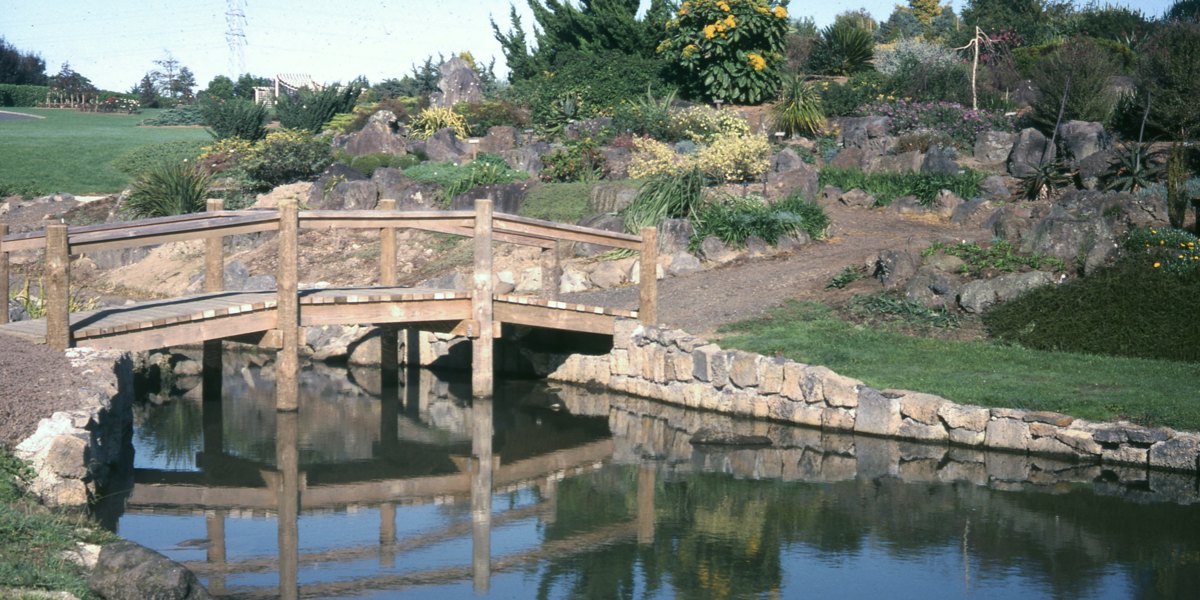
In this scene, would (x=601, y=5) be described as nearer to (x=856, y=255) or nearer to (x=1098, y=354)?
(x=856, y=255)

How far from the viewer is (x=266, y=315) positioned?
14.0m

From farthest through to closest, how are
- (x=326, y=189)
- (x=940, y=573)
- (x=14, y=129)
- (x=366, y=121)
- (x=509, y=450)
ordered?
(x=14, y=129) → (x=366, y=121) → (x=326, y=189) → (x=509, y=450) → (x=940, y=573)

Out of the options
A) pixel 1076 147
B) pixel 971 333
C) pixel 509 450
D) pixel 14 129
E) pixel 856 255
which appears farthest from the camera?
pixel 14 129

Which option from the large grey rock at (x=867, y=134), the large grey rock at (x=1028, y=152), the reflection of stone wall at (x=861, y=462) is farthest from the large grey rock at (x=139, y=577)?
the large grey rock at (x=867, y=134)

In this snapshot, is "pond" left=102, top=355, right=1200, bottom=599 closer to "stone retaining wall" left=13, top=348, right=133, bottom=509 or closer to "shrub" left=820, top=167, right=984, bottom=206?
"stone retaining wall" left=13, top=348, right=133, bottom=509

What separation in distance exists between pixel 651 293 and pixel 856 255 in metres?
3.93

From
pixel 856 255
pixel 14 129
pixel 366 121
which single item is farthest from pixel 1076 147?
pixel 14 129

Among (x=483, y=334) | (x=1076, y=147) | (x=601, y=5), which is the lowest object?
(x=483, y=334)

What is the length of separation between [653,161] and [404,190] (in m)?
4.62

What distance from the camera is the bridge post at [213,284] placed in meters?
15.6

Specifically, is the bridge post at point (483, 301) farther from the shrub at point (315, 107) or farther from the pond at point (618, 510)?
the shrub at point (315, 107)

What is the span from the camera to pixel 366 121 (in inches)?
1179

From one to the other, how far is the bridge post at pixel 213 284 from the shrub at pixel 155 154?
16.3 metres

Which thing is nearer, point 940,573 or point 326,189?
point 940,573
